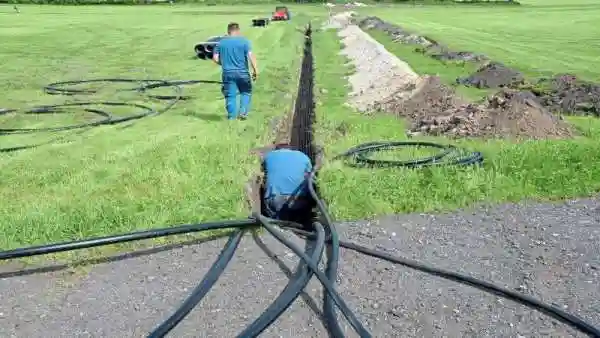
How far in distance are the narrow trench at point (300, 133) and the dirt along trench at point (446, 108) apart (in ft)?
3.96

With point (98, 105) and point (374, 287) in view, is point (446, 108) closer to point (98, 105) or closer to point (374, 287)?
point (98, 105)

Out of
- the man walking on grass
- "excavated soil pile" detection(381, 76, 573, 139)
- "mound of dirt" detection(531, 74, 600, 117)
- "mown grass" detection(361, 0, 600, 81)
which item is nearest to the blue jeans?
the man walking on grass

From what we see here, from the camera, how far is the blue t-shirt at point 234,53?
39.9 ft

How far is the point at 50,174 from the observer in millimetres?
9305

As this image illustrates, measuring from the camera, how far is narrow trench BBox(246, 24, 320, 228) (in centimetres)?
903

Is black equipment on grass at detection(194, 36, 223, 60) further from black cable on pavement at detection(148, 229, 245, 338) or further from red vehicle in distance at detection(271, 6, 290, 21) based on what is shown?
red vehicle in distance at detection(271, 6, 290, 21)

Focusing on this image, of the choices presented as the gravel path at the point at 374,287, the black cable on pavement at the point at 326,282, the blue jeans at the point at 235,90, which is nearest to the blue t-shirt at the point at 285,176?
the gravel path at the point at 374,287

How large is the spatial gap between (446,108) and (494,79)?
502 cm

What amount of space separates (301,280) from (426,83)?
406 inches

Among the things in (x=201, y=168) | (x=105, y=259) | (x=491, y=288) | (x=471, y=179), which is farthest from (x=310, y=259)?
(x=201, y=168)

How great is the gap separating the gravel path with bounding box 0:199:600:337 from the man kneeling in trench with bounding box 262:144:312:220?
1768 millimetres

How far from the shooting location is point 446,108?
13055 mm

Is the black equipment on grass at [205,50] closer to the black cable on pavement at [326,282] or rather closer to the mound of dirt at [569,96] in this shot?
the mound of dirt at [569,96]

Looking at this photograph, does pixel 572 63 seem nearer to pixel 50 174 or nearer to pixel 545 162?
pixel 545 162
